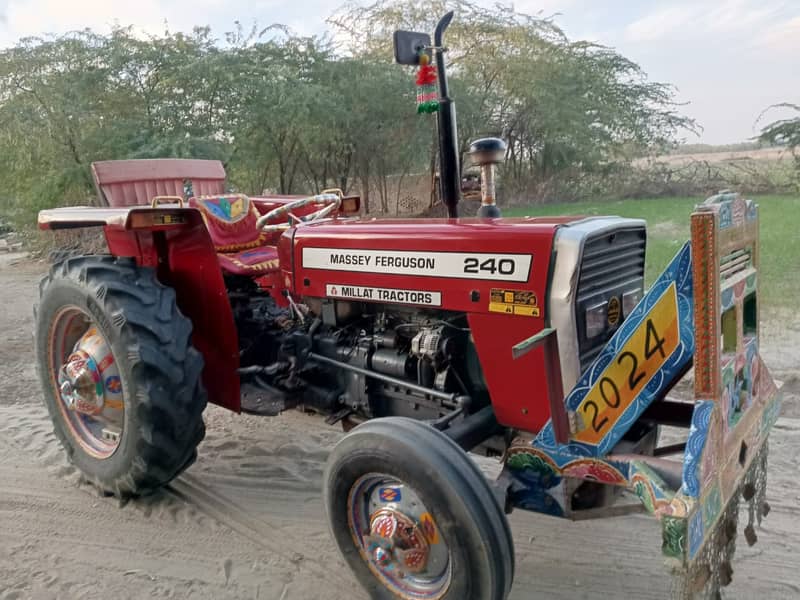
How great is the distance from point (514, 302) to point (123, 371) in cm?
163

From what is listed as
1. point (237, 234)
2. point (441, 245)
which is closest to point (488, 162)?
point (441, 245)

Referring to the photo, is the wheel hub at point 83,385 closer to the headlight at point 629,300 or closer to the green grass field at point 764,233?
the headlight at point 629,300

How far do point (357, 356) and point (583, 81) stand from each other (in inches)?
580

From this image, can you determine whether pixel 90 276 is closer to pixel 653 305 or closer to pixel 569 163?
pixel 653 305

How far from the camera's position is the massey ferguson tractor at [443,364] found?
1.90 metres

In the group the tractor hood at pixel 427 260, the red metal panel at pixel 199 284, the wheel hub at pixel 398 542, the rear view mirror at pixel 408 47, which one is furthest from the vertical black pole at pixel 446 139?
the wheel hub at pixel 398 542

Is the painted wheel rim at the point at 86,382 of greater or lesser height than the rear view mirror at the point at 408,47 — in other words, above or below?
below

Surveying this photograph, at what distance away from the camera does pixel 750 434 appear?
2096 mm

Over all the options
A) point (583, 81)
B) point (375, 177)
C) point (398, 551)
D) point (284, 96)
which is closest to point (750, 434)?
point (398, 551)

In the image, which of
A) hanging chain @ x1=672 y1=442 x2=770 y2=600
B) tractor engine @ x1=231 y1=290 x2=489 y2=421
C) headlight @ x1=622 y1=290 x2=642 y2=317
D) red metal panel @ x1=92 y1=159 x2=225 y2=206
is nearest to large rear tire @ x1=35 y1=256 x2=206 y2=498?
tractor engine @ x1=231 y1=290 x2=489 y2=421

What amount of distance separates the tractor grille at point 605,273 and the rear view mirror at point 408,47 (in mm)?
1316

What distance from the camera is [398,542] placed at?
6.81 ft

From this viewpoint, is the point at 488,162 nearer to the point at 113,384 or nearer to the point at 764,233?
the point at 113,384

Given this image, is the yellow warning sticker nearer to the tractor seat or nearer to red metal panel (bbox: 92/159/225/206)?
the tractor seat
